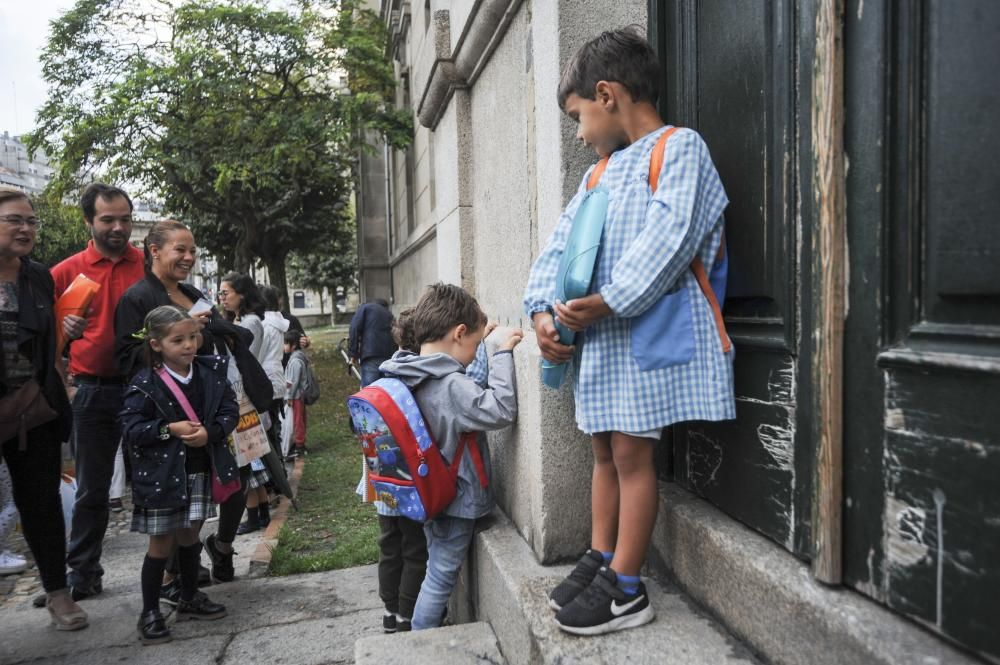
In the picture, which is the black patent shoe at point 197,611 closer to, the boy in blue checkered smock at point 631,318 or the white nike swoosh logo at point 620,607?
the boy in blue checkered smock at point 631,318

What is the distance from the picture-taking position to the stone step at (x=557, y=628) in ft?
6.43

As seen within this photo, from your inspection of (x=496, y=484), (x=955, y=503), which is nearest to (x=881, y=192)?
(x=955, y=503)

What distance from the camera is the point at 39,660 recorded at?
345cm

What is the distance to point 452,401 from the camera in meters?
3.01

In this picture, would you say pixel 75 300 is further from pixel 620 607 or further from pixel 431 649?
pixel 620 607

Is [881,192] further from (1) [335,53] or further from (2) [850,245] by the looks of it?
(1) [335,53]

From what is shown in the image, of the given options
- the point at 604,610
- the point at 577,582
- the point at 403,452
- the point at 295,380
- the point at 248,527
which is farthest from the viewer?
the point at 295,380

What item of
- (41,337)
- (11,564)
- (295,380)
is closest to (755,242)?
(41,337)

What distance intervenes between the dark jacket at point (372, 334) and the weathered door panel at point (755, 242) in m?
6.47

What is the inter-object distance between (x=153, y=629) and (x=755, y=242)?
3.29 m

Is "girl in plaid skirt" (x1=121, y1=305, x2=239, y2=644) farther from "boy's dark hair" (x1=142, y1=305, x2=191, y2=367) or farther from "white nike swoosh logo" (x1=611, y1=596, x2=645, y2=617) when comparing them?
"white nike swoosh logo" (x1=611, y1=596, x2=645, y2=617)

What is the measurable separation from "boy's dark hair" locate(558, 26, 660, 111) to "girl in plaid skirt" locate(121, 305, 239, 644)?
2.40 m

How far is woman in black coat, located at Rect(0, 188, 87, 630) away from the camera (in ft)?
11.8

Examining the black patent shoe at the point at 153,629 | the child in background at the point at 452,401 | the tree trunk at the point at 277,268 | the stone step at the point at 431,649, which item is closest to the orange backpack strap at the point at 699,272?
the child in background at the point at 452,401
